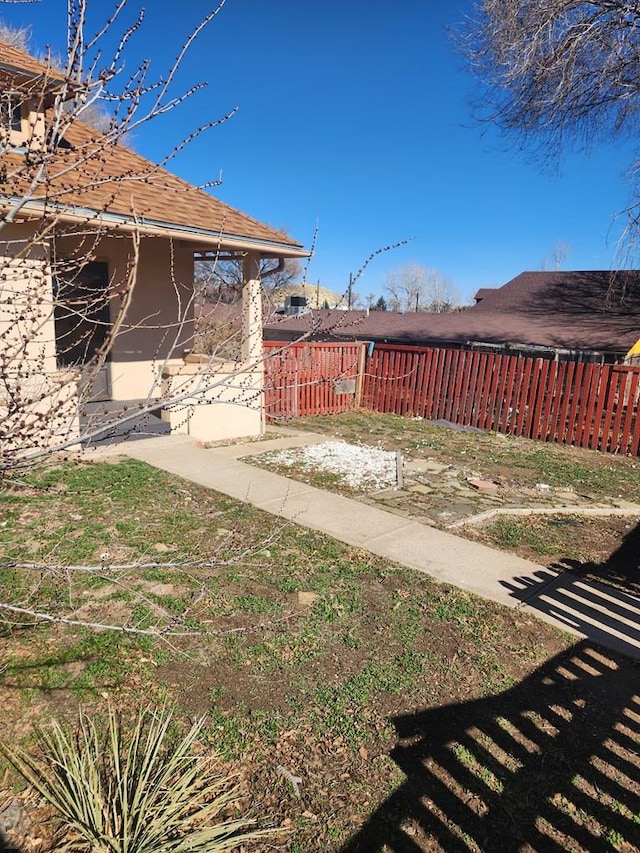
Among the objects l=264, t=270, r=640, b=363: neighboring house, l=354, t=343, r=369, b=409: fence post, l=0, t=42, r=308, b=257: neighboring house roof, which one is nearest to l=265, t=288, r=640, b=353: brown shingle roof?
l=264, t=270, r=640, b=363: neighboring house

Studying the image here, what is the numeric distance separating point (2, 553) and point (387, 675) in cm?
313

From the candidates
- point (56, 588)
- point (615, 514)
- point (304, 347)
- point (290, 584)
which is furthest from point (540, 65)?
point (56, 588)

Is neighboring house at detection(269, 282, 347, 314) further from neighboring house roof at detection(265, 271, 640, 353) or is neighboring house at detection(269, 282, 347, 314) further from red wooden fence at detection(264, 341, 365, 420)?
neighboring house roof at detection(265, 271, 640, 353)

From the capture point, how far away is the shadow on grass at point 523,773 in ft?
7.26

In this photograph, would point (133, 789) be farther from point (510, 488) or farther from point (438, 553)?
point (510, 488)

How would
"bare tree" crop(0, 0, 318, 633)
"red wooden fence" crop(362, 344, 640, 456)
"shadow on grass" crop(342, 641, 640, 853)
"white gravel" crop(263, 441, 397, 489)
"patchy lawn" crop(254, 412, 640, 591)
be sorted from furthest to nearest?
"red wooden fence" crop(362, 344, 640, 456) → "white gravel" crop(263, 441, 397, 489) → "patchy lawn" crop(254, 412, 640, 591) → "shadow on grass" crop(342, 641, 640, 853) → "bare tree" crop(0, 0, 318, 633)

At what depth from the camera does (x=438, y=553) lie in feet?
16.1

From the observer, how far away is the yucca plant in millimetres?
2037

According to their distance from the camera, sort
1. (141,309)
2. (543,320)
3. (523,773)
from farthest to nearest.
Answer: (543,320), (141,309), (523,773)

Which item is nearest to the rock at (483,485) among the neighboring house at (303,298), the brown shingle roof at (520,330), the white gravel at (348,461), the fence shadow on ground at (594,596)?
the white gravel at (348,461)

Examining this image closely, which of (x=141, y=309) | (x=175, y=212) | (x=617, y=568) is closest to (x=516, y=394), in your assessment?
(x=617, y=568)

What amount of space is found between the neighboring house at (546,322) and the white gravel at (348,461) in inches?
193

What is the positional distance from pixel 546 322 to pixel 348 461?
12.1 m

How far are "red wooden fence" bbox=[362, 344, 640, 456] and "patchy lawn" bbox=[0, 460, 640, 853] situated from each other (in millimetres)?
5103
